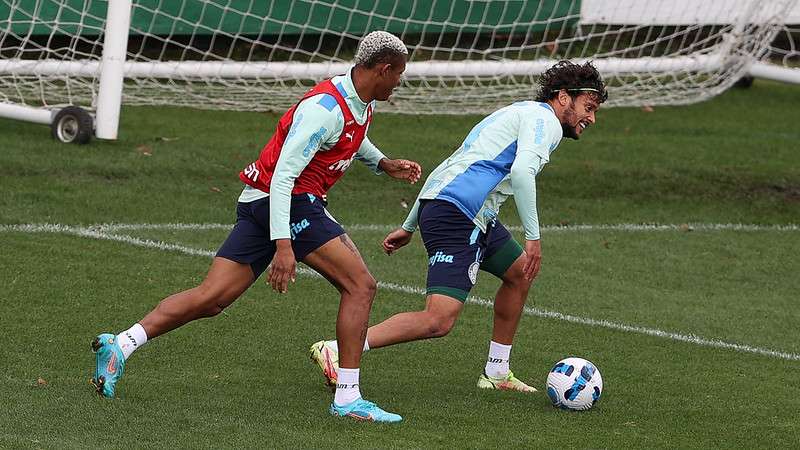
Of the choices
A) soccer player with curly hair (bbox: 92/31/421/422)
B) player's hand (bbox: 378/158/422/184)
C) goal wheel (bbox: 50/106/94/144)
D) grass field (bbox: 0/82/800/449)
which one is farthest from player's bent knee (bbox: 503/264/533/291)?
goal wheel (bbox: 50/106/94/144)

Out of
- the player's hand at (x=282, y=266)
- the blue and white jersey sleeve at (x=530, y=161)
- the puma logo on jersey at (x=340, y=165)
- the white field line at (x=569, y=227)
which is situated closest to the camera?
the player's hand at (x=282, y=266)

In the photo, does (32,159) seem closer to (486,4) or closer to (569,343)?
(486,4)

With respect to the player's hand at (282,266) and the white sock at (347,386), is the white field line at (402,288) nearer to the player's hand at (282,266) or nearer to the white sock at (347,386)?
the white sock at (347,386)

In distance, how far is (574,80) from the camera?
7.11 meters

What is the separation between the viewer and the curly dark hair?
7113 mm

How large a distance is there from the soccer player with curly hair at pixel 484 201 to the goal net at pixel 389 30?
6.22 meters

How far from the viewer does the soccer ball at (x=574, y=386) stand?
689 centimetres

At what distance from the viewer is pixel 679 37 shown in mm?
14562

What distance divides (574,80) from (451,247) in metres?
1.05

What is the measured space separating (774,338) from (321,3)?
600 cm

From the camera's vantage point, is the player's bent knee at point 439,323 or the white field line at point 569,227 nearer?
the player's bent knee at point 439,323

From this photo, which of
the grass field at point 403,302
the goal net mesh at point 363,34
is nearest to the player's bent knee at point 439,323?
the grass field at point 403,302

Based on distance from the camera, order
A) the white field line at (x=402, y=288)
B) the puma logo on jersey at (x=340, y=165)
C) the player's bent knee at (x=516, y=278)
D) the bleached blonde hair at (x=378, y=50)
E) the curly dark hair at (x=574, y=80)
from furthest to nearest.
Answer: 1. the white field line at (x=402, y=288)
2. the player's bent knee at (x=516, y=278)
3. the curly dark hair at (x=574, y=80)
4. the puma logo on jersey at (x=340, y=165)
5. the bleached blonde hair at (x=378, y=50)

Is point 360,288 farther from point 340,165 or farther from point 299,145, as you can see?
point 299,145
